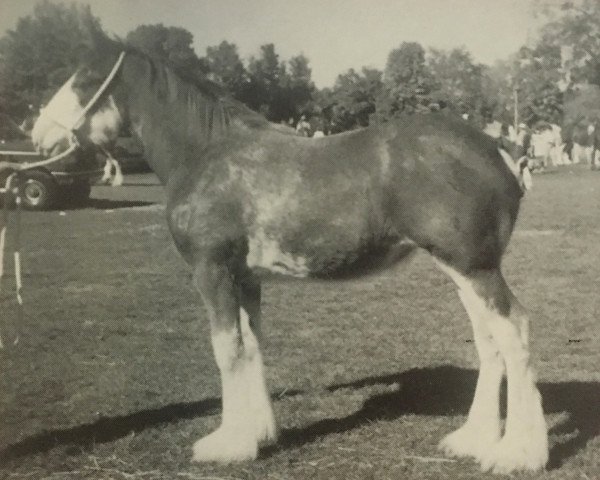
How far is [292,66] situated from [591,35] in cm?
100

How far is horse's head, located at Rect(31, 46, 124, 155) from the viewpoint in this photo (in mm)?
2094

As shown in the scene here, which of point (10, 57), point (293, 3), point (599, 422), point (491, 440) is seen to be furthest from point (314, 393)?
point (10, 57)

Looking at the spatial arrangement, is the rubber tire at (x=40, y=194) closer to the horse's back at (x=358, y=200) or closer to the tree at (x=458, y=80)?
the tree at (x=458, y=80)

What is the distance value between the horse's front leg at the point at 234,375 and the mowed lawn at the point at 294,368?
0.06 metres

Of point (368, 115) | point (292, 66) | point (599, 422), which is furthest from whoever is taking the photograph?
point (368, 115)

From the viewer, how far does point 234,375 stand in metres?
2.04

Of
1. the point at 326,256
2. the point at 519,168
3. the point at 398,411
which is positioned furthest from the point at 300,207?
the point at 398,411

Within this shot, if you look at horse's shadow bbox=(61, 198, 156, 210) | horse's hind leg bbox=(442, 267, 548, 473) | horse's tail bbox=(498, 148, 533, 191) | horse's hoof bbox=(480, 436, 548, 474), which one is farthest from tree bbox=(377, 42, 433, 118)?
horse's shadow bbox=(61, 198, 156, 210)

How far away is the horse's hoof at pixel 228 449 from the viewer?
2031 millimetres

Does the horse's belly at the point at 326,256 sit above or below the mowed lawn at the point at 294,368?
above

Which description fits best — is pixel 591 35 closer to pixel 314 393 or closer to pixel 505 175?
pixel 505 175

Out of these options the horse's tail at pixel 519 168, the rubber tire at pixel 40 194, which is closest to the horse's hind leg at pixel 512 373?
the horse's tail at pixel 519 168

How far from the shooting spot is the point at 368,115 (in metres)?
2.81

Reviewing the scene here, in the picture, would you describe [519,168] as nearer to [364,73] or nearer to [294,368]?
[364,73]
